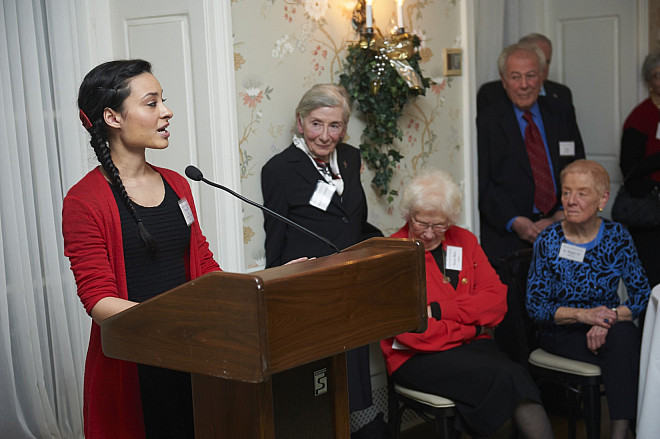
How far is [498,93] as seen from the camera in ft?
14.1

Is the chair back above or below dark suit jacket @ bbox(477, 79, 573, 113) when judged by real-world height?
below

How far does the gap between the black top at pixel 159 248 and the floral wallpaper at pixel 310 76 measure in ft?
3.76

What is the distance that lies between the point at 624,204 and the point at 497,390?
191cm

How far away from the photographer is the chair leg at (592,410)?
309 centimetres

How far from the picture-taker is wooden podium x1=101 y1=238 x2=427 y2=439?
4.57 ft

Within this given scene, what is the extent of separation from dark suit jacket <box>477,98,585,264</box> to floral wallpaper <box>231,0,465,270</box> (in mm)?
241

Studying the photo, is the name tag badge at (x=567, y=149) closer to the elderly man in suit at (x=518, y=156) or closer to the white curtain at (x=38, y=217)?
the elderly man in suit at (x=518, y=156)

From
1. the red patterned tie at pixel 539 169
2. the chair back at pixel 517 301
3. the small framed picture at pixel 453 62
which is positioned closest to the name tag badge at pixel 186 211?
the chair back at pixel 517 301

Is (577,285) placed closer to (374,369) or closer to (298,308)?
(374,369)

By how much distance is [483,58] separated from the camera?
15.3ft

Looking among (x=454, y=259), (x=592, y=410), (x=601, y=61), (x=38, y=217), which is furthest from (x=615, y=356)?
(x=601, y=61)

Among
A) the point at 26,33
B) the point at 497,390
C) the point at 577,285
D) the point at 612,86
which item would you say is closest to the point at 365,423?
the point at 497,390

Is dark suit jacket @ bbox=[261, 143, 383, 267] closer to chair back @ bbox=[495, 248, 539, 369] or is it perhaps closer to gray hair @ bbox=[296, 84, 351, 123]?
gray hair @ bbox=[296, 84, 351, 123]

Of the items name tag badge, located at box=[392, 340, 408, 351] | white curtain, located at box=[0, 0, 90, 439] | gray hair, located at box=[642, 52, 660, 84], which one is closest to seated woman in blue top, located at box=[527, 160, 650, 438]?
name tag badge, located at box=[392, 340, 408, 351]
